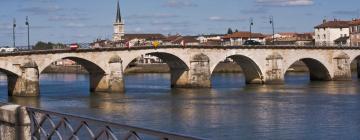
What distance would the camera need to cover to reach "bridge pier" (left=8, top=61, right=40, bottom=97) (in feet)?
160

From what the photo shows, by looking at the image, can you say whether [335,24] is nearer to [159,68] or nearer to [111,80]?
[159,68]

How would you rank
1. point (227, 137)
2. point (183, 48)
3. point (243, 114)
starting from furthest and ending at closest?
point (183, 48), point (243, 114), point (227, 137)

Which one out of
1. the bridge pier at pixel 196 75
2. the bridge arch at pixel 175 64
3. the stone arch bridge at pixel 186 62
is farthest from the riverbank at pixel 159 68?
the bridge pier at pixel 196 75

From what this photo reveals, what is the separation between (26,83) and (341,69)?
33.9 m

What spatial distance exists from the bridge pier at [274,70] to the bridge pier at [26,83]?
77.6ft

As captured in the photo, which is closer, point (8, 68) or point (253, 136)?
point (253, 136)

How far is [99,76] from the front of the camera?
5528 centimetres

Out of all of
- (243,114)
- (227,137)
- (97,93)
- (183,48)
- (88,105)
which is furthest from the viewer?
(183,48)

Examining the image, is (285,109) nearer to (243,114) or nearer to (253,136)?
(243,114)

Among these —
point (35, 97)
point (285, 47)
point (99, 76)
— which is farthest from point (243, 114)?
point (285, 47)

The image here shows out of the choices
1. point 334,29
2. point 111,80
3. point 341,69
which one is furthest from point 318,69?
point 334,29

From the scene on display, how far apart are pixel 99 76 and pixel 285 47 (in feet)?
67.1

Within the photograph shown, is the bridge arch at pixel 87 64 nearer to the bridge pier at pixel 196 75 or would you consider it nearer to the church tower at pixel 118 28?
the bridge pier at pixel 196 75

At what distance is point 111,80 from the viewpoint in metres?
54.3
